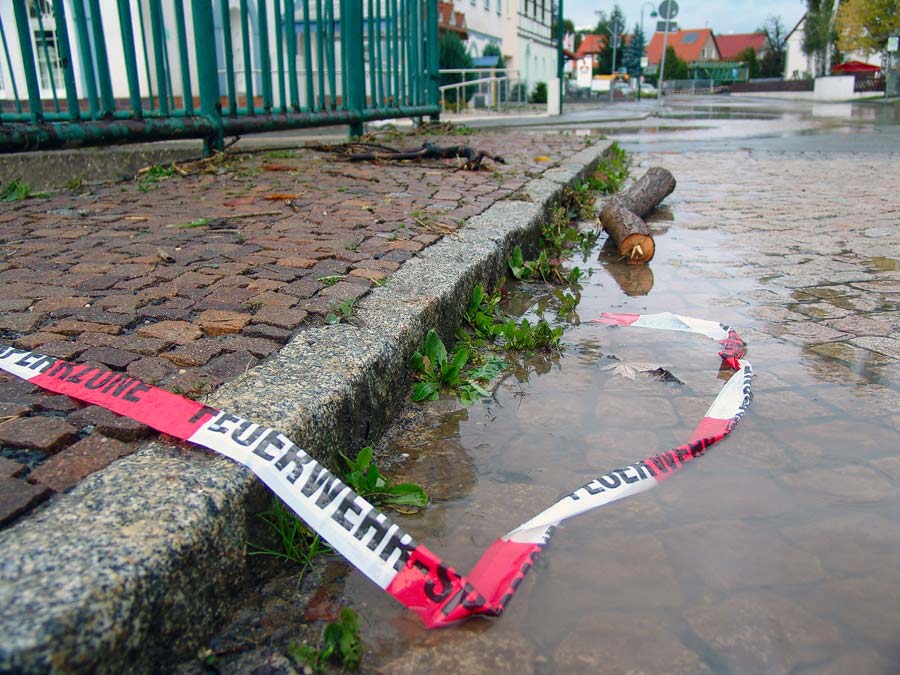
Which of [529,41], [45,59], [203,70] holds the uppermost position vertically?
[529,41]

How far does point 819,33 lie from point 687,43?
187ft

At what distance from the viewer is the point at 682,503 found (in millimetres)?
1947

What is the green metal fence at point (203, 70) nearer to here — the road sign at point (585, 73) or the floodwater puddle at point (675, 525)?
the floodwater puddle at point (675, 525)

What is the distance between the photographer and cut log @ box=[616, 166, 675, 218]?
548cm

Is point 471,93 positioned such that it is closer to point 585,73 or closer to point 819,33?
point 585,73

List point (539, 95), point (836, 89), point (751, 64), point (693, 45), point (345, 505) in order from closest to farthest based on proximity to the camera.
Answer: point (345, 505) → point (539, 95) → point (836, 89) → point (751, 64) → point (693, 45)

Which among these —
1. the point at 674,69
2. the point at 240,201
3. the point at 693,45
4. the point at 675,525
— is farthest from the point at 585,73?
the point at 693,45

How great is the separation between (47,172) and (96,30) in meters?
1.44

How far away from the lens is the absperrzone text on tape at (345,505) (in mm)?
1555

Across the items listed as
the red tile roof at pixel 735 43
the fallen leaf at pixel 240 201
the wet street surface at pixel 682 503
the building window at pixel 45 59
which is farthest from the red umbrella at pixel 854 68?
the wet street surface at pixel 682 503

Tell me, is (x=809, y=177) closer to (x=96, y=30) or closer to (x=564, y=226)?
(x=564, y=226)

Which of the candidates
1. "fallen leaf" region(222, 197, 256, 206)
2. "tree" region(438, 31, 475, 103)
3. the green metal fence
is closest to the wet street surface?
"fallen leaf" region(222, 197, 256, 206)

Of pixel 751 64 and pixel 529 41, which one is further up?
pixel 751 64

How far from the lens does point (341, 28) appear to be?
28.3ft
